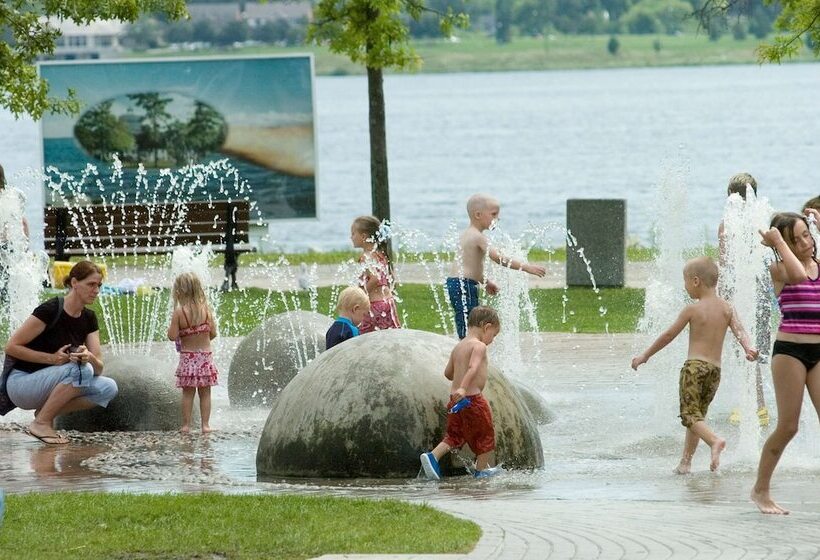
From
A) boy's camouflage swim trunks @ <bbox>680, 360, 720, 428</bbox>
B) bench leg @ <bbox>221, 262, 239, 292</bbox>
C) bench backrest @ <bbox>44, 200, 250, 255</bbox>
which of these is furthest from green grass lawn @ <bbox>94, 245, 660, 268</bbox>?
boy's camouflage swim trunks @ <bbox>680, 360, 720, 428</bbox>

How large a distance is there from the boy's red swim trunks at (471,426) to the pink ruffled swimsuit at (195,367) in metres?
2.86

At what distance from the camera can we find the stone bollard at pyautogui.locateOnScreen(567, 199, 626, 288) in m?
20.9

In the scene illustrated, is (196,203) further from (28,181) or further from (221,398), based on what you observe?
(28,181)

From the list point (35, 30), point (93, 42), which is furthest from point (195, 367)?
point (93, 42)

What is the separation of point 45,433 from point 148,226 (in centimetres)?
1085

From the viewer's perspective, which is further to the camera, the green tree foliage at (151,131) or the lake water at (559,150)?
the lake water at (559,150)

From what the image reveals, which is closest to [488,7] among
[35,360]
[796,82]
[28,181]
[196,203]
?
[796,82]

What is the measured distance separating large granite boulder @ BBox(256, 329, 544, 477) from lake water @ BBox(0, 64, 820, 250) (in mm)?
5371

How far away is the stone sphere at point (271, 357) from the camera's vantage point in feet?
44.4

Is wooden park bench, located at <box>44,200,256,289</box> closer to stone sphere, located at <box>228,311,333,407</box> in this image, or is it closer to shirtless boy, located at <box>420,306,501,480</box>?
stone sphere, located at <box>228,311,333,407</box>

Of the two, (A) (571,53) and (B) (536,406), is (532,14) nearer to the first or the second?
(A) (571,53)

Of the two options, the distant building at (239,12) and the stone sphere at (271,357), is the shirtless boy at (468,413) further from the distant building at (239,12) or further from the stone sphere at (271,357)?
the distant building at (239,12)

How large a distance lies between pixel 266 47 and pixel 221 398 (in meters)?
134

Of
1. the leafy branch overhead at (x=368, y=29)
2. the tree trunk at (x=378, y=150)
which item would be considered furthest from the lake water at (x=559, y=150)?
the leafy branch overhead at (x=368, y=29)
